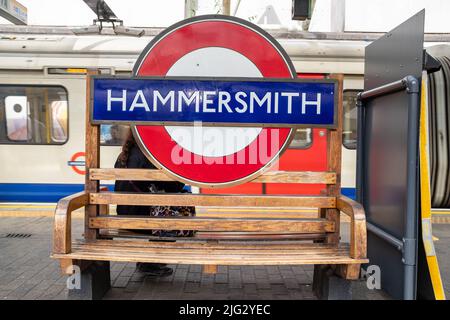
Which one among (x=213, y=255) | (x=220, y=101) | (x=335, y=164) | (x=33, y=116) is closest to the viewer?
(x=213, y=255)

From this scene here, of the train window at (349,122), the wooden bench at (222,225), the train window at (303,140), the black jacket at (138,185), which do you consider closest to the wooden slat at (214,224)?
the wooden bench at (222,225)

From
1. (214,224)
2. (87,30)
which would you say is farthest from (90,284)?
(87,30)

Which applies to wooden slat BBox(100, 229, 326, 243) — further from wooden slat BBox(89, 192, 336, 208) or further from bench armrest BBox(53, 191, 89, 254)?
bench armrest BBox(53, 191, 89, 254)

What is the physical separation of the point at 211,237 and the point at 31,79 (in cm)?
422

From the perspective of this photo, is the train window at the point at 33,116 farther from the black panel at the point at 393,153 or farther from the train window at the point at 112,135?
the black panel at the point at 393,153

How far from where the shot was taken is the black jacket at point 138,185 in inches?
144

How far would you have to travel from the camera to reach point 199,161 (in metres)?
3.03

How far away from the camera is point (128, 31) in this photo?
6105 mm

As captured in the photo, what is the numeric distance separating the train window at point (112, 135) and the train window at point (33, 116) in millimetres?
543

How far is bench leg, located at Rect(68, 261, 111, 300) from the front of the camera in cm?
319

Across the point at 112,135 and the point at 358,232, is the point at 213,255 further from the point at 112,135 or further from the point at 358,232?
the point at 112,135

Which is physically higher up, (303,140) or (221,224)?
(303,140)

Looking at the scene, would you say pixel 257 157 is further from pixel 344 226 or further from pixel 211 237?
pixel 344 226

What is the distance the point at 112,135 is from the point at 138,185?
2.55m
